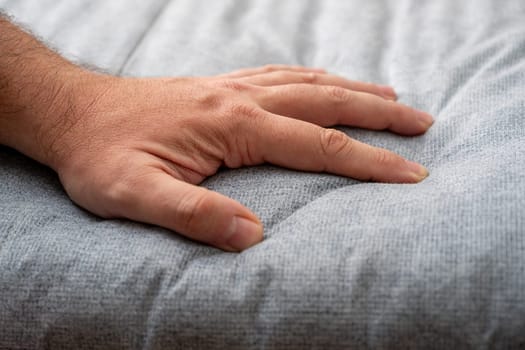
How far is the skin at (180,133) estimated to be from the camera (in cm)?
71

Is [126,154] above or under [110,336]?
above

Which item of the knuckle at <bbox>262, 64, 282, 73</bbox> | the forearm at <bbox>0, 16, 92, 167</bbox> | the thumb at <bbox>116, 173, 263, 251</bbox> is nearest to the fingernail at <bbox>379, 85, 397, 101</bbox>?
the knuckle at <bbox>262, 64, 282, 73</bbox>

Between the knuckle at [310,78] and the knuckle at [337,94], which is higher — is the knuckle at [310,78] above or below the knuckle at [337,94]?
below

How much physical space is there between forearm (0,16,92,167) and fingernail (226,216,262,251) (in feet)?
1.05

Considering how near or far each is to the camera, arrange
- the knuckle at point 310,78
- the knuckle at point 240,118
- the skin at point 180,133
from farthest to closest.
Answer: the knuckle at point 310,78, the knuckle at point 240,118, the skin at point 180,133

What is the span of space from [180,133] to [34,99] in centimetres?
25

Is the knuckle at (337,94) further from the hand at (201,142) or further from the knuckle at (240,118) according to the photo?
the knuckle at (240,118)

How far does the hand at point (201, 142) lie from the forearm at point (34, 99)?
0.01 metres

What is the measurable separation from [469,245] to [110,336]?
0.42 m

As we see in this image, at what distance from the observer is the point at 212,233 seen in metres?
0.69

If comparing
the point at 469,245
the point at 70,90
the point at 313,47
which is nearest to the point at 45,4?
the point at 70,90

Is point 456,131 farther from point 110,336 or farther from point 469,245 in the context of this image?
point 110,336

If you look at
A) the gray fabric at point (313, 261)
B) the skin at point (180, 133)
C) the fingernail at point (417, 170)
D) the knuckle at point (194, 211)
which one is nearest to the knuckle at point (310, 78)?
the skin at point (180, 133)

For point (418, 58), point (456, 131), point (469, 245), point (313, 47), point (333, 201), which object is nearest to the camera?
point (469, 245)
